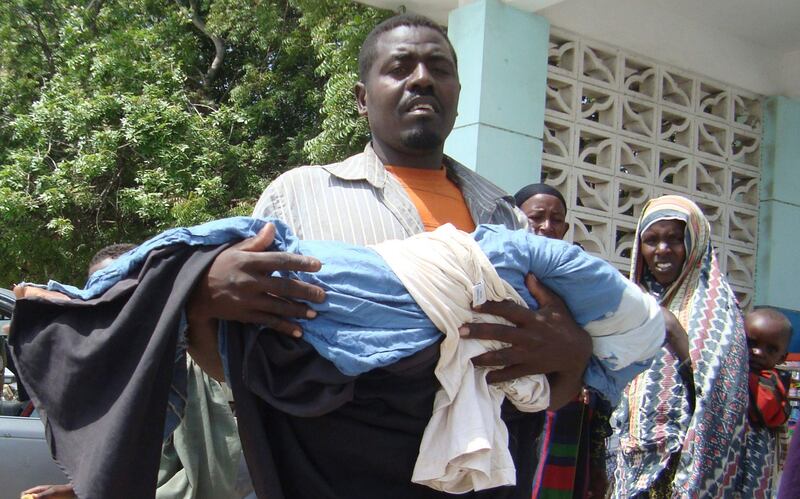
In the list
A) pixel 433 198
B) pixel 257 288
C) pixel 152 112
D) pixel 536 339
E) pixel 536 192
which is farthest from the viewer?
pixel 152 112

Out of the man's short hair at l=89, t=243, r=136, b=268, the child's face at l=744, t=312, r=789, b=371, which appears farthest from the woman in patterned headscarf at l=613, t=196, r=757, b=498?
the man's short hair at l=89, t=243, r=136, b=268

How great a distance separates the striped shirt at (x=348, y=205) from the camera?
1825mm

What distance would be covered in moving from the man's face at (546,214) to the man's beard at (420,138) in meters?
2.16

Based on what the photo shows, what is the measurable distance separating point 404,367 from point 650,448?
2.19 metres

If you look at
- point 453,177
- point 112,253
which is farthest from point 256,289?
point 112,253

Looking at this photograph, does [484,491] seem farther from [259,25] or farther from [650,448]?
[259,25]

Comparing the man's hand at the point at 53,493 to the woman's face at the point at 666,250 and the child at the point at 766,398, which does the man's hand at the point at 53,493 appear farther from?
the child at the point at 766,398

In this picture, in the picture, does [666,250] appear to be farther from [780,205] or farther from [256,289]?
[780,205]

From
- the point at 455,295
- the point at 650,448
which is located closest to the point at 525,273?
the point at 455,295

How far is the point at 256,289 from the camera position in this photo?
1.50 m

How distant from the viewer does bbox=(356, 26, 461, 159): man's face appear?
1.92 metres

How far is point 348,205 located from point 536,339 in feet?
1.68

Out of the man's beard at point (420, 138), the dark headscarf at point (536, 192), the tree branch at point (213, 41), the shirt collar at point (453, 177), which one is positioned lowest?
the shirt collar at point (453, 177)

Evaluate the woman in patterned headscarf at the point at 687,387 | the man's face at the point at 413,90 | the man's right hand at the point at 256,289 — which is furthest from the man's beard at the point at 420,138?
the woman in patterned headscarf at the point at 687,387
